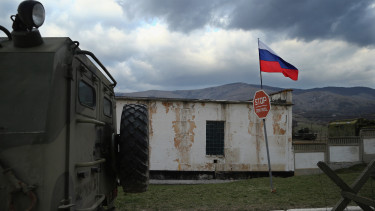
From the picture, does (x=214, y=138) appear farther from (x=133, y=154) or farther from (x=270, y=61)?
(x=133, y=154)

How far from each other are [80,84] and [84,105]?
226 mm

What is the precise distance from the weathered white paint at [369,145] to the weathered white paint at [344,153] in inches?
20.4

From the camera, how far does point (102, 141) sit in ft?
13.7

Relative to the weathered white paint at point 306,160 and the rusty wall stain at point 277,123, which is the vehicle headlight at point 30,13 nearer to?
the rusty wall stain at point 277,123

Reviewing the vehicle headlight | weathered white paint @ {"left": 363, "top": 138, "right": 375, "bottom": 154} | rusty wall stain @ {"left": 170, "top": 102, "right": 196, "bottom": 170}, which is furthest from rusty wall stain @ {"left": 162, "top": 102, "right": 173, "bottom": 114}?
the vehicle headlight

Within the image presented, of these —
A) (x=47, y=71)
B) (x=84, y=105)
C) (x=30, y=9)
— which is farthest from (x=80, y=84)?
(x=30, y=9)

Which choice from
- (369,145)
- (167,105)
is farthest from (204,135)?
(369,145)

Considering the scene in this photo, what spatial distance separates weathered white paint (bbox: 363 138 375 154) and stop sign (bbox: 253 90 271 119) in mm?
11562

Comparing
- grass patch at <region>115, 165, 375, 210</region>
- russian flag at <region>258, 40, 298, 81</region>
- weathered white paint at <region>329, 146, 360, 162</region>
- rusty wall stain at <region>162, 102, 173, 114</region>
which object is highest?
russian flag at <region>258, 40, 298, 81</region>

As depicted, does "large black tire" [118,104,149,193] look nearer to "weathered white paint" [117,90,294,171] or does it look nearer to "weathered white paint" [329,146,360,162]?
"weathered white paint" [117,90,294,171]

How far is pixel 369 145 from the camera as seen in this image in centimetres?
1766

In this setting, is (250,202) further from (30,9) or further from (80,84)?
(30,9)

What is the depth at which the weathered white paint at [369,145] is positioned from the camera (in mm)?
17562

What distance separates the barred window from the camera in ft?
47.9
